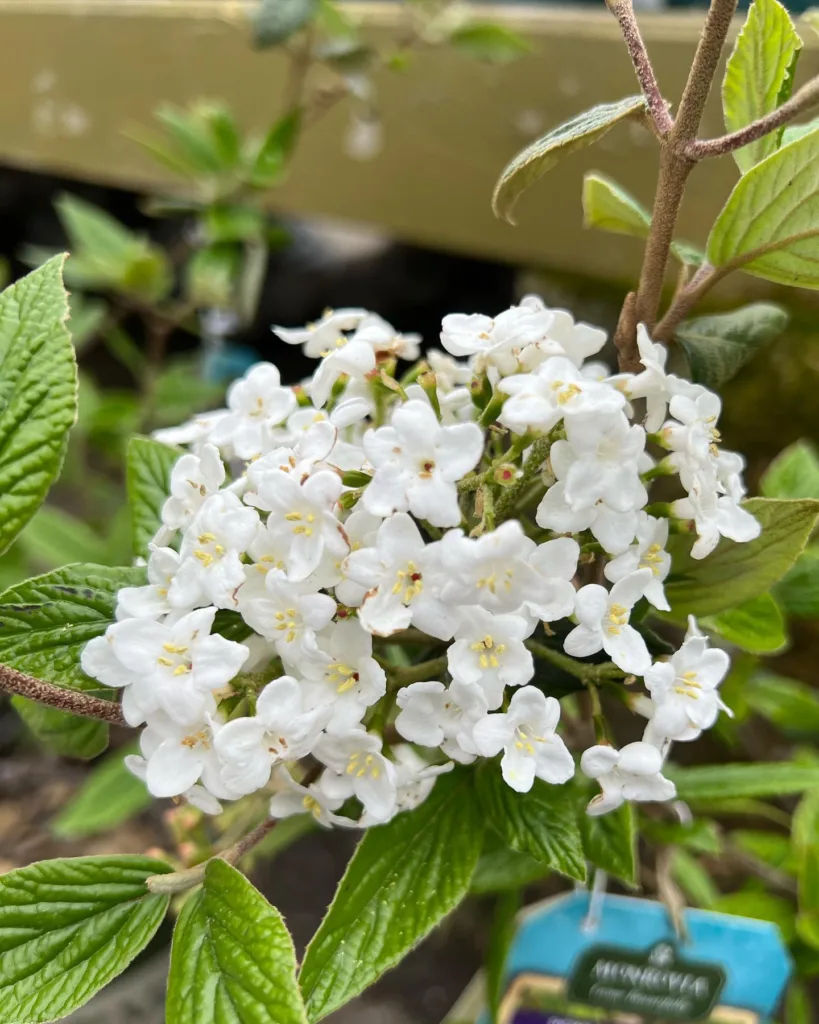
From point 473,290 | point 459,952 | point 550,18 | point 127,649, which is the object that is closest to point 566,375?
point 127,649

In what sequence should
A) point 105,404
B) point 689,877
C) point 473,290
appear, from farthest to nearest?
point 473,290 < point 105,404 < point 689,877

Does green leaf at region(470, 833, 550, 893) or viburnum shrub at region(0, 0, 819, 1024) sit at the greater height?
viburnum shrub at region(0, 0, 819, 1024)

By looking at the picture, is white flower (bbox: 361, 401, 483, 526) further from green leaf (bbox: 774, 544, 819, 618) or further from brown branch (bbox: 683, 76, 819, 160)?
green leaf (bbox: 774, 544, 819, 618)

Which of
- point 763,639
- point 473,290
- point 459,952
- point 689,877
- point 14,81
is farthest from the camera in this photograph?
point 473,290

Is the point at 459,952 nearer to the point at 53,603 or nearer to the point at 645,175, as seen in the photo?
the point at 53,603

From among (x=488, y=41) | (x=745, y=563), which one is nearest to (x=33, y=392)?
(x=745, y=563)

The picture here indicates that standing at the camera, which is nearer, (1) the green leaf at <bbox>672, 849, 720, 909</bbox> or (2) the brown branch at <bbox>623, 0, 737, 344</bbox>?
(2) the brown branch at <bbox>623, 0, 737, 344</bbox>

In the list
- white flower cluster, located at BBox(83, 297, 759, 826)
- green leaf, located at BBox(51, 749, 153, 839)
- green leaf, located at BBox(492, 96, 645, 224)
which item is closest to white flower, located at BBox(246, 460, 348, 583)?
white flower cluster, located at BBox(83, 297, 759, 826)
